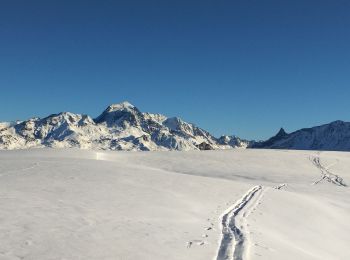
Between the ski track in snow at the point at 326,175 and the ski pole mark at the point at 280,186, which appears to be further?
the ski track in snow at the point at 326,175

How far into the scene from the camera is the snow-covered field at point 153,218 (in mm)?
15336

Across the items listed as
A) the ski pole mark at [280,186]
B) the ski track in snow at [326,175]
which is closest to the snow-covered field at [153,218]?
the ski pole mark at [280,186]

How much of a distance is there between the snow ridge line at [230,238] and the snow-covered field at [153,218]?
0.04 meters

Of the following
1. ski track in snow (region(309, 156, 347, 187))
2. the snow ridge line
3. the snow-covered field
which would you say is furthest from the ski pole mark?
the snow ridge line

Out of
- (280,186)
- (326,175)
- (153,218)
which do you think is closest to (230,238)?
(153,218)

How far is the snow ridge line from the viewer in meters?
15.2

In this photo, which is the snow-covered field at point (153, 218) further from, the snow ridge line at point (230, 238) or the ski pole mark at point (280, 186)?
the ski pole mark at point (280, 186)

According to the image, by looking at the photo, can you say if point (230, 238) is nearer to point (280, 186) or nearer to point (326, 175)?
point (280, 186)

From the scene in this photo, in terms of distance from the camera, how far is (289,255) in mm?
17281

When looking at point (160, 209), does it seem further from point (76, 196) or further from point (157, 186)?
point (157, 186)

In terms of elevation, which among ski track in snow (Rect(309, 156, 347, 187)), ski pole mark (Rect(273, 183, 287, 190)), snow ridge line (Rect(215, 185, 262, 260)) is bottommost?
snow ridge line (Rect(215, 185, 262, 260))

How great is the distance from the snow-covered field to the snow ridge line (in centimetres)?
4

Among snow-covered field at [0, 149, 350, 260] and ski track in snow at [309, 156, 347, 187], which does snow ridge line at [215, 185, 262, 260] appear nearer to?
snow-covered field at [0, 149, 350, 260]

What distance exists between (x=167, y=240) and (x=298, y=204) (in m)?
19.3
